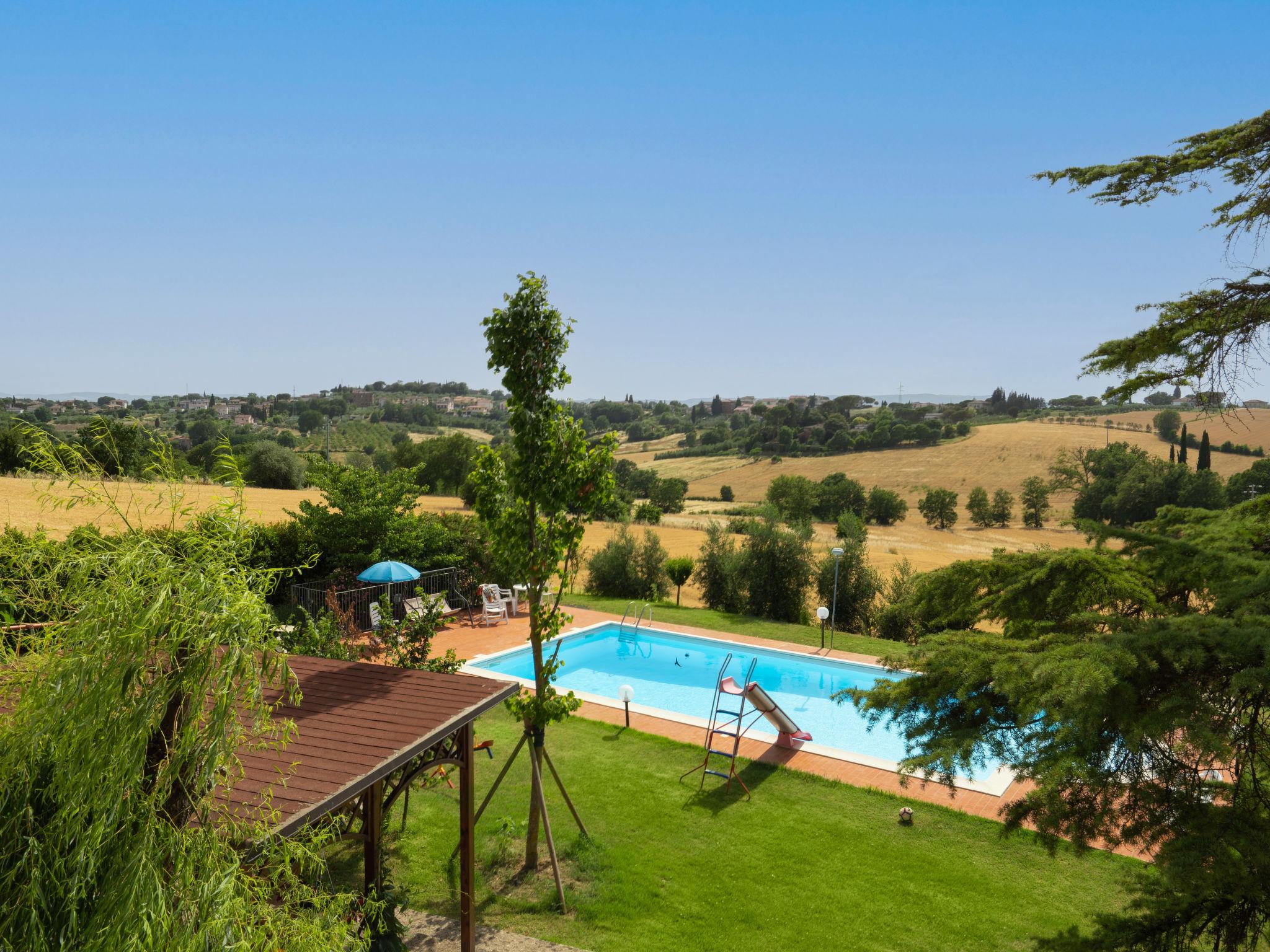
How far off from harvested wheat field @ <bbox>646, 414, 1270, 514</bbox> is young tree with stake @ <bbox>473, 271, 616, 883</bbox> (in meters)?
61.7

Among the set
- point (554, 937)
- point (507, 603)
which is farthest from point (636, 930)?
point (507, 603)

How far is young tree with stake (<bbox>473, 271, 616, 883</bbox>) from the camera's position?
282 inches

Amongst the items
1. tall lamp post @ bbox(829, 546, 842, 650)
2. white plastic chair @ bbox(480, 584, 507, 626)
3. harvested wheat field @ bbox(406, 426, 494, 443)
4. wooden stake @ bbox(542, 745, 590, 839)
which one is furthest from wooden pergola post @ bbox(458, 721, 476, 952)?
harvested wheat field @ bbox(406, 426, 494, 443)

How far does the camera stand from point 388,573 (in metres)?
15.3

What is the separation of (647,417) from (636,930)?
16138 centimetres

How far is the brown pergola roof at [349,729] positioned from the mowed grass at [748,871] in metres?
2.45

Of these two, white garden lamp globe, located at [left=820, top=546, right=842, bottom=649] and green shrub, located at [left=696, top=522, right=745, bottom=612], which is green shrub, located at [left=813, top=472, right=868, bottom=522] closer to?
green shrub, located at [left=696, top=522, right=745, bottom=612]

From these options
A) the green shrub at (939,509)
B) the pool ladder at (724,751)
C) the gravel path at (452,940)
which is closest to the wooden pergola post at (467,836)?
the gravel path at (452,940)

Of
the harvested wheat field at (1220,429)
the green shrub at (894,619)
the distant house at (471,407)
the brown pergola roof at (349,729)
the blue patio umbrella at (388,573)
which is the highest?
the distant house at (471,407)

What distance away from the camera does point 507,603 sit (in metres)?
18.8

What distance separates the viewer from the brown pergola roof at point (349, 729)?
398cm

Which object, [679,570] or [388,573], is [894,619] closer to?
[679,570]

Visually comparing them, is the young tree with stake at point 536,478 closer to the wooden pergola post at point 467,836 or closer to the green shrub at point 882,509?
the wooden pergola post at point 467,836

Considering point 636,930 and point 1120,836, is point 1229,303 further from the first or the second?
point 636,930
